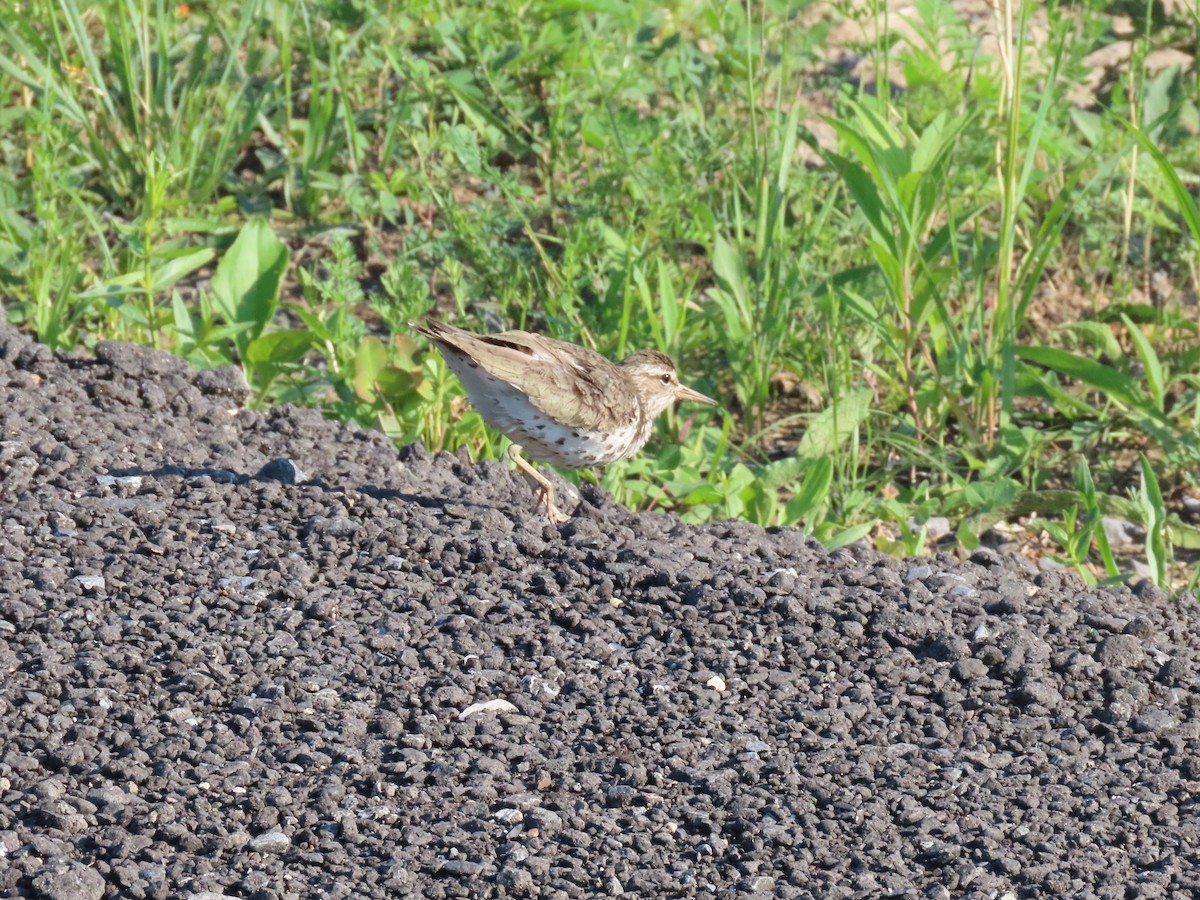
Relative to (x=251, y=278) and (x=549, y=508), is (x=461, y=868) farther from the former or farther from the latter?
(x=251, y=278)

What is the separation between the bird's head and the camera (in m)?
6.18

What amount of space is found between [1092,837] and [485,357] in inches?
104

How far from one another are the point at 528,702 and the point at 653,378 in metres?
2.47

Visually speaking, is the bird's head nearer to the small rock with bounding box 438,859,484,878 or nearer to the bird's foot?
the bird's foot

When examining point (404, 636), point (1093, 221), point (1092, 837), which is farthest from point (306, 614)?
point (1093, 221)

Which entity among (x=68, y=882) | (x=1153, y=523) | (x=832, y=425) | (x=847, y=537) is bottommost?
(x=832, y=425)

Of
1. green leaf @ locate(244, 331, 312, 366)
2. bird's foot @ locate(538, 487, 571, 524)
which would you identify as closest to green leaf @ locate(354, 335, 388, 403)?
green leaf @ locate(244, 331, 312, 366)

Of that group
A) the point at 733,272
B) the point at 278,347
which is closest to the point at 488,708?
the point at 278,347

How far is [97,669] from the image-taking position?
13.3 ft

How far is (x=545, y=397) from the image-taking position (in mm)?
5430

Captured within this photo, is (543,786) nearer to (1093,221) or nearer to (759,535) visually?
(759,535)

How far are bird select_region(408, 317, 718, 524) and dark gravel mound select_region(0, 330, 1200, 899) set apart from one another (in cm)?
29

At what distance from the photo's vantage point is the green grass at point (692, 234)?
6434 mm

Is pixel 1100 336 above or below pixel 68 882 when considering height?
below
